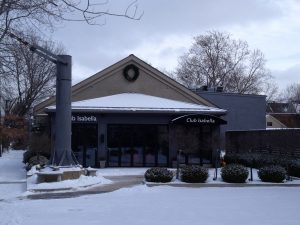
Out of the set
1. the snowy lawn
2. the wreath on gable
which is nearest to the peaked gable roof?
the wreath on gable

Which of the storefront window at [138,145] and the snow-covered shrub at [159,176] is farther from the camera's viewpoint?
the storefront window at [138,145]

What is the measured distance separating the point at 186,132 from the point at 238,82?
44229 mm

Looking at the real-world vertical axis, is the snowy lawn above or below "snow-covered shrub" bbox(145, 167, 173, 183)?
below

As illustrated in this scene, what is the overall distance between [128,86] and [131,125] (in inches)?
145

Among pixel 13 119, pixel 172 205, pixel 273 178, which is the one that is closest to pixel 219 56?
pixel 13 119

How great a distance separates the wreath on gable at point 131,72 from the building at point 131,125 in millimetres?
65

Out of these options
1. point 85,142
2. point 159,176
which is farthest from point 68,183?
point 85,142

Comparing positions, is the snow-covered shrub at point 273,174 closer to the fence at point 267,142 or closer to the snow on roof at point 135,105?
the fence at point 267,142

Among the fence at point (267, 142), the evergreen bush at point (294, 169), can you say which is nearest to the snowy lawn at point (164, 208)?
the evergreen bush at point (294, 169)

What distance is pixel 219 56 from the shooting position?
73.8 metres

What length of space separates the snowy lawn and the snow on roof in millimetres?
11062

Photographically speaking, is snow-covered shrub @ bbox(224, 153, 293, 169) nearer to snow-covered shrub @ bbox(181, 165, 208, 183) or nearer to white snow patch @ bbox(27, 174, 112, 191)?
snow-covered shrub @ bbox(181, 165, 208, 183)

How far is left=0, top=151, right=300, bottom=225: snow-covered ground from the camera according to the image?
12789mm

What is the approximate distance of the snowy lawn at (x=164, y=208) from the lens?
503 inches
